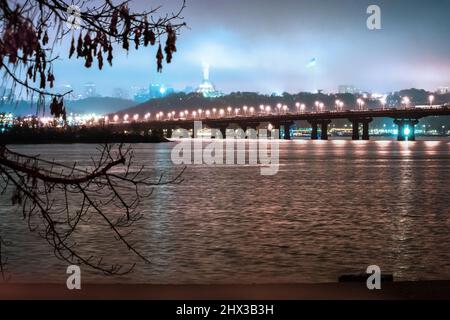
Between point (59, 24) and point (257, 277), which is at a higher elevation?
point (59, 24)

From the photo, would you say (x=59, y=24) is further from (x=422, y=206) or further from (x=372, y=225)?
(x=422, y=206)

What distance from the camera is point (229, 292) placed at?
9562 mm

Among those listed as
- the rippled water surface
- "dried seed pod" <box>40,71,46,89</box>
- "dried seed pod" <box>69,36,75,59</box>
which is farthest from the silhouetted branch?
"dried seed pod" <box>69,36,75,59</box>

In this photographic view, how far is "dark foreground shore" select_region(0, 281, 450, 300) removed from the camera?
9.25m

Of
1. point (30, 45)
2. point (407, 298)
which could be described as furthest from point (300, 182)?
point (30, 45)

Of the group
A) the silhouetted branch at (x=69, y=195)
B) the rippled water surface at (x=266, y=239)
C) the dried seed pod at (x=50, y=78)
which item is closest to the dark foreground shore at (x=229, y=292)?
the silhouetted branch at (x=69, y=195)

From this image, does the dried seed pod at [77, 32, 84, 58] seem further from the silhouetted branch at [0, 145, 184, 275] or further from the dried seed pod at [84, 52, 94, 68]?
the silhouetted branch at [0, 145, 184, 275]

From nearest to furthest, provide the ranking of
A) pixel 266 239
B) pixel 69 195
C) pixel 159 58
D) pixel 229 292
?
pixel 159 58, pixel 229 292, pixel 266 239, pixel 69 195

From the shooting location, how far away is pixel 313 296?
30.3 feet

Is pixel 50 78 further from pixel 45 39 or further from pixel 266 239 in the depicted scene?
pixel 266 239

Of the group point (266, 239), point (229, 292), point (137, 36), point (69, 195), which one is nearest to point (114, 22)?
point (137, 36)

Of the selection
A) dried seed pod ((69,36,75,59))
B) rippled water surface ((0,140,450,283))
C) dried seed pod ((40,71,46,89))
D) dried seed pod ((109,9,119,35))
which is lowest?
rippled water surface ((0,140,450,283))

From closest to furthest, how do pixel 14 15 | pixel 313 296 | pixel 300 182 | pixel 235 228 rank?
pixel 14 15, pixel 313 296, pixel 235 228, pixel 300 182
